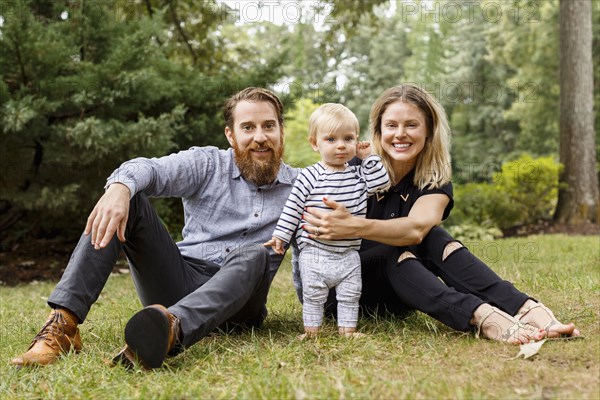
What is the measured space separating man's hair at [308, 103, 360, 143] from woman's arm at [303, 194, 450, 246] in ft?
1.16

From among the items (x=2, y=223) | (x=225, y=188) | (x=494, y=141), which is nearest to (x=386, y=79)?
(x=494, y=141)

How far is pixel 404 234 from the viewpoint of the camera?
292cm

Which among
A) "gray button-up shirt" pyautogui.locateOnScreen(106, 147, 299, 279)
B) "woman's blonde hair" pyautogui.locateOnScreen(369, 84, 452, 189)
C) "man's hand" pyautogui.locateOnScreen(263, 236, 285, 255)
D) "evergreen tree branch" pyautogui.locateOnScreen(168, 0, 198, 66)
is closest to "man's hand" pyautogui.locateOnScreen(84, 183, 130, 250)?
"gray button-up shirt" pyautogui.locateOnScreen(106, 147, 299, 279)

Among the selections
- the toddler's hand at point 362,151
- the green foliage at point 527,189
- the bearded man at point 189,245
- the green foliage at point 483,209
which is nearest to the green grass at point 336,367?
the bearded man at point 189,245

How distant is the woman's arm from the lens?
9.20 feet

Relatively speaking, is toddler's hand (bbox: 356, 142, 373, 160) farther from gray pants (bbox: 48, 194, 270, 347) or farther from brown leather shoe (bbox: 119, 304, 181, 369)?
brown leather shoe (bbox: 119, 304, 181, 369)

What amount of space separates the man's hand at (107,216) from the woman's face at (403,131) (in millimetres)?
1369

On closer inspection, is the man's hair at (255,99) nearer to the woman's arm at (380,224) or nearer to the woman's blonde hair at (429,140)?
the woman's blonde hair at (429,140)

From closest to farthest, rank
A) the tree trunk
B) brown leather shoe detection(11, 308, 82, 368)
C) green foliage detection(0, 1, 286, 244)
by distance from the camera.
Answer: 1. brown leather shoe detection(11, 308, 82, 368)
2. green foliage detection(0, 1, 286, 244)
3. the tree trunk

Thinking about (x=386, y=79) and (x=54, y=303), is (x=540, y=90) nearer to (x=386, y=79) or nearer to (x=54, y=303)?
(x=386, y=79)

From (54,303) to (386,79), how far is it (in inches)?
1104

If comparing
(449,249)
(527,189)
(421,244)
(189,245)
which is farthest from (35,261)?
(527,189)

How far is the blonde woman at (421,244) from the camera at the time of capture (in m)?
2.78

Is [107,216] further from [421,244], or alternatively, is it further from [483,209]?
[483,209]
